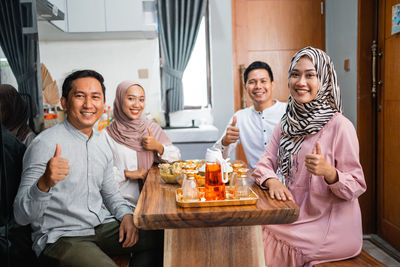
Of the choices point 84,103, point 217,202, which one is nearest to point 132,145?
point 84,103

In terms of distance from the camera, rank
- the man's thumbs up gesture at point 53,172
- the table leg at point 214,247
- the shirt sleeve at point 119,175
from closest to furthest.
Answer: the man's thumbs up gesture at point 53,172, the table leg at point 214,247, the shirt sleeve at point 119,175

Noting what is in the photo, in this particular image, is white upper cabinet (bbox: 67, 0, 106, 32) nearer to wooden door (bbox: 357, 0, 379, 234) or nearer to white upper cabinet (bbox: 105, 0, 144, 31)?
white upper cabinet (bbox: 105, 0, 144, 31)

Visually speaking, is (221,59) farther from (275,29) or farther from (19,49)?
(19,49)

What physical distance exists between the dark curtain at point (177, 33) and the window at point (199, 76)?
0.18 m

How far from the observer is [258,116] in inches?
101

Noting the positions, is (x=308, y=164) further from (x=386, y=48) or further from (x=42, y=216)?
(x=386, y=48)

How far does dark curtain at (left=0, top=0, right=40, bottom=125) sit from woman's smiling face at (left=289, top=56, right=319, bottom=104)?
3.79 feet

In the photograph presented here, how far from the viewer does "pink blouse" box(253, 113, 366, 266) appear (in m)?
1.49

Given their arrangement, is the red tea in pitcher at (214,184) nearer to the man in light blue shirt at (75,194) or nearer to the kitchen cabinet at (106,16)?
the man in light blue shirt at (75,194)

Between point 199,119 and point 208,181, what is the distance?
8.03 ft

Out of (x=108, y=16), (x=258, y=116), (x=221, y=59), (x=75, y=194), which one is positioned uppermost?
(x=108, y=16)

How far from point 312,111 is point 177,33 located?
7.53 ft

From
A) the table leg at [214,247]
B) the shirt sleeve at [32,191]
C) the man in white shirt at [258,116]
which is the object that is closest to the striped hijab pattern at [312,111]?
the table leg at [214,247]

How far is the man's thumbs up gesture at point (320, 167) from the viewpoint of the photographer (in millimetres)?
1412
